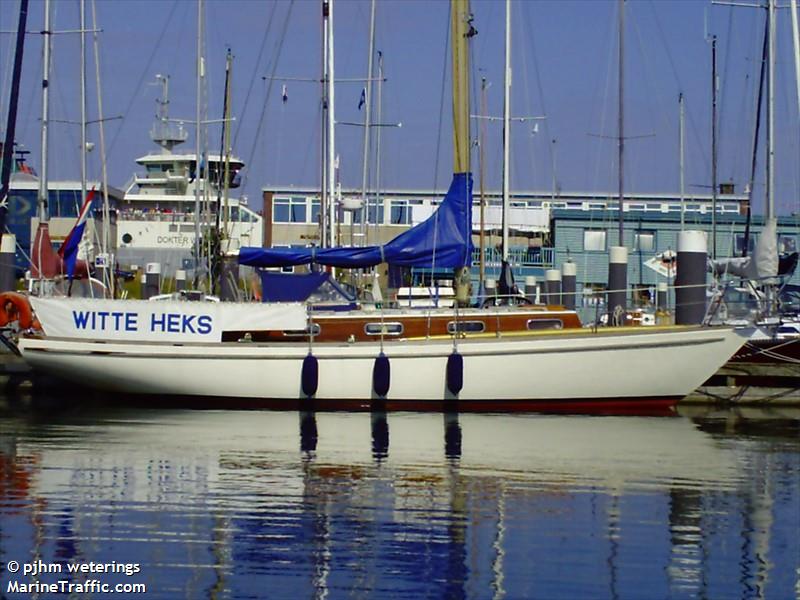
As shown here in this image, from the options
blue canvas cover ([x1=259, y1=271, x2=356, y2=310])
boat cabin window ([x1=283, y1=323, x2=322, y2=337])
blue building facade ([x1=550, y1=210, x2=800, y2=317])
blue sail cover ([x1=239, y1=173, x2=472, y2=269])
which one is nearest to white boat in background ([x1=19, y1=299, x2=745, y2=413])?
boat cabin window ([x1=283, y1=323, x2=322, y2=337])

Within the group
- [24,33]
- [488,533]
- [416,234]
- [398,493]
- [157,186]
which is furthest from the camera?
[157,186]

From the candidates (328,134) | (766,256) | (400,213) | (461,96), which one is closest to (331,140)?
(328,134)

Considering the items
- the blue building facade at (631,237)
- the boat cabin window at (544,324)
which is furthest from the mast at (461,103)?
the blue building facade at (631,237)

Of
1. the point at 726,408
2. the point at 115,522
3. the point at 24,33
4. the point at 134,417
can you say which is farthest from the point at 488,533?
the point at 24,33

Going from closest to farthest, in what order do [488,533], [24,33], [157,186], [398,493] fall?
[488,533], [398,493], [24,33], [157,186]

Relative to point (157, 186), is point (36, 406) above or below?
below

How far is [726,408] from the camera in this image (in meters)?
24.8

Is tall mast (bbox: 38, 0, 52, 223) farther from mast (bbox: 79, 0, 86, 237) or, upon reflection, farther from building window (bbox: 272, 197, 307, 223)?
building window (bbox: 272, 197, 307, 223)

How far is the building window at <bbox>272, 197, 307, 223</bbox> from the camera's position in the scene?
65.4m

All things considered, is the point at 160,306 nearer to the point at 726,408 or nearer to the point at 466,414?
the point at 466,414

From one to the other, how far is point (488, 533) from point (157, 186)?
5792 cm

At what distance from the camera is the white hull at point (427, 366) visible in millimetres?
22547

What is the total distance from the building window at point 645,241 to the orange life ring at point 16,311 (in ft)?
107

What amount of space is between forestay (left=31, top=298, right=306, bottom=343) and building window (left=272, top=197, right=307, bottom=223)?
41.7 metres
